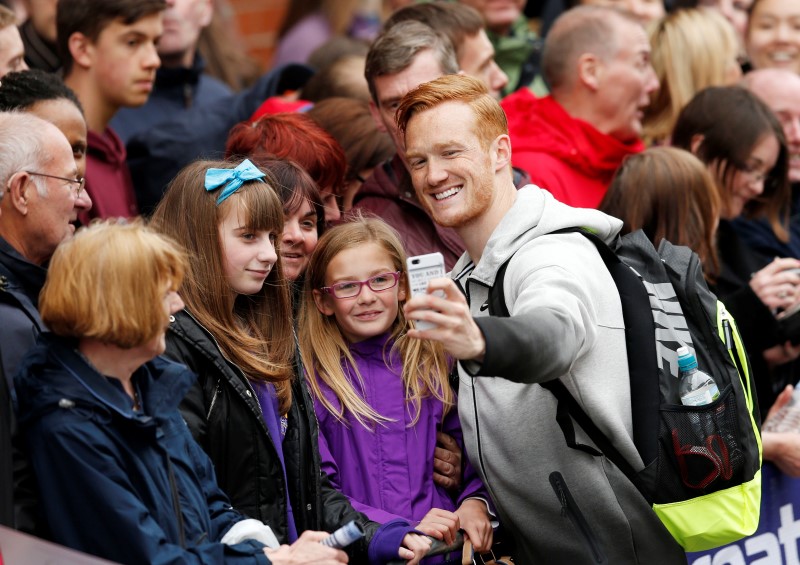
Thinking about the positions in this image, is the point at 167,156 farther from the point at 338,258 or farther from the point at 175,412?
the point at 175,412

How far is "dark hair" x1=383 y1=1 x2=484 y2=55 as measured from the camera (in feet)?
19.5

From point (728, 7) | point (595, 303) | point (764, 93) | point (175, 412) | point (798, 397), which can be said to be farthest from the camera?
point (728, 7)

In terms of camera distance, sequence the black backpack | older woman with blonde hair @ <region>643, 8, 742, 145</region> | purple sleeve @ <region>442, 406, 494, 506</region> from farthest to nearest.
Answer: older woman with blonde hair @ <region>643, 8, 742, 145</region>, purple sleeve @ <region>442, 406, 494, 506</region>, the black backpack

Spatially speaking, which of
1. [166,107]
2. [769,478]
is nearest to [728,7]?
[166,107]

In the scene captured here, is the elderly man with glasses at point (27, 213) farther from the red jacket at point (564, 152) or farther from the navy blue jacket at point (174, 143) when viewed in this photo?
the red jacket at point (564, 152)

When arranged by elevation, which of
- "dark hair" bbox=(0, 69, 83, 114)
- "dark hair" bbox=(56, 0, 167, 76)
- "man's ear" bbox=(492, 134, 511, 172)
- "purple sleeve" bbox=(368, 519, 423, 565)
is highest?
"dark hair" bbox=(56, 0, 167, 76)

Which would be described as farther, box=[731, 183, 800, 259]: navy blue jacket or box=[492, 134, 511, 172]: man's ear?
box=[731, 183, 800, 259]: navy blue jacket

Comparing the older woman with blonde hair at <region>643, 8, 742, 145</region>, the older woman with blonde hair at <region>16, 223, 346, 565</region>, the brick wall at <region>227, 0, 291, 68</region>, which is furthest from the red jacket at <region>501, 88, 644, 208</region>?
the brick wall at <region>227, 0, 291, 68</region>

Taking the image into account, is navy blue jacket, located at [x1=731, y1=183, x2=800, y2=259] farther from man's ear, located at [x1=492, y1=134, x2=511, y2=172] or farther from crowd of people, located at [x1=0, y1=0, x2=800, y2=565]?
man's ear, located at [x1=492, y1=134, x2=511, y2=172]

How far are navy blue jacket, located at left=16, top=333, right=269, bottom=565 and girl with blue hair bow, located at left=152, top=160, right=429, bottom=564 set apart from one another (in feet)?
1.30

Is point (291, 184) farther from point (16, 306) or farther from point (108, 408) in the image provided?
point (108, 408)

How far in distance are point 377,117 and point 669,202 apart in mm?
1312

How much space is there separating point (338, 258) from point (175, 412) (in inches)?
41.6

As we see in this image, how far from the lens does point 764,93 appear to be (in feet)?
22.0
